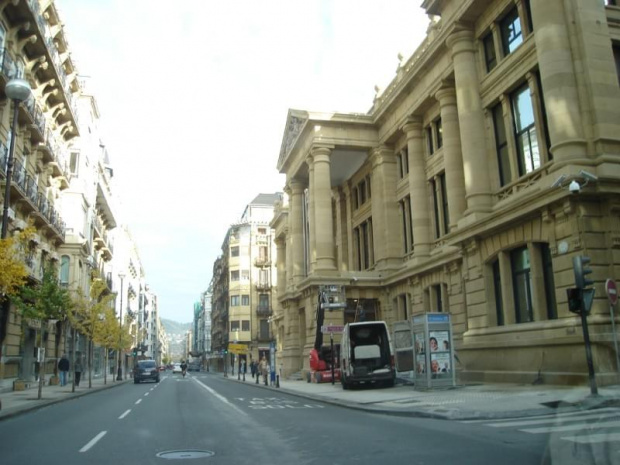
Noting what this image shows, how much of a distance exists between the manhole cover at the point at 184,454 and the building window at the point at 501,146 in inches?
728

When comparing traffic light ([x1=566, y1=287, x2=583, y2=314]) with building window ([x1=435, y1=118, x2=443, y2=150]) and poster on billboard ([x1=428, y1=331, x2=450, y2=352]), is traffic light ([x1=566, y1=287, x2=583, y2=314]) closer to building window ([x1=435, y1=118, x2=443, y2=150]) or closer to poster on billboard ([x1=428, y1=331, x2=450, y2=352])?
poster on billboard ([x1=428, y1=331, x2=450, y2=352])

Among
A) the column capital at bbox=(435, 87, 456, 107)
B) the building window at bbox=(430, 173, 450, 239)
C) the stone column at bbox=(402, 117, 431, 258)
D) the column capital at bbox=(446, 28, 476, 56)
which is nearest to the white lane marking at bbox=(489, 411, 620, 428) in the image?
the column capital at bbox=(446, 28, 476, 56)

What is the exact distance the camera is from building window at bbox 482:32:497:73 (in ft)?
81.9

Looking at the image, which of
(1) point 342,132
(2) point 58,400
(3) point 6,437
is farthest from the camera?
(1) point 342,132

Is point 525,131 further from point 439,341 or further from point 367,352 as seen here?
point 367,352

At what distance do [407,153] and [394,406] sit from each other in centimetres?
2332

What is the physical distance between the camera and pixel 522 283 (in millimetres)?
21359

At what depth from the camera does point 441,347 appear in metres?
20.4

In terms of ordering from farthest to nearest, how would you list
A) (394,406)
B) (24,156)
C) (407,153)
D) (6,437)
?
(407,153) < (24,156) < (394,406) < (6,437)

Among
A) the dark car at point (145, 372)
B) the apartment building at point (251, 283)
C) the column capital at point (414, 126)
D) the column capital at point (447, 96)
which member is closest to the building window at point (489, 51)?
the column capital at point (447, 96)

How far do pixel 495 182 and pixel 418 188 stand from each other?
9142 millimetres

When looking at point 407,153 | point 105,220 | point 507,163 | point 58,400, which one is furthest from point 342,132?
point 105,220

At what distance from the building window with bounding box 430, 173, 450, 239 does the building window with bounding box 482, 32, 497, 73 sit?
24.6 ft

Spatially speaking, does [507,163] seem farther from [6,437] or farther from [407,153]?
[6,437]
